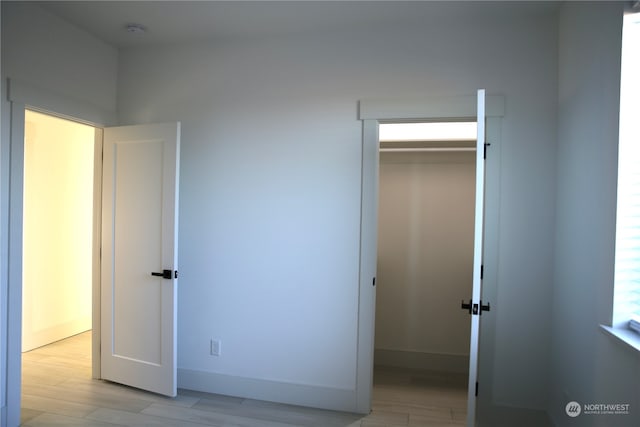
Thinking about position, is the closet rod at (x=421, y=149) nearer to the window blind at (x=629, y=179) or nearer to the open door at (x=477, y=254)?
the open door at (x=477, y=254)

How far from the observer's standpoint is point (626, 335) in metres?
1.82

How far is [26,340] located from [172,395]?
207 cm

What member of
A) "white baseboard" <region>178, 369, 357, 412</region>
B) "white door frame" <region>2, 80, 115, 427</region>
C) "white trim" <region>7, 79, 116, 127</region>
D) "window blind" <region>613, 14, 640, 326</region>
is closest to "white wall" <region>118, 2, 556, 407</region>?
"white baseboard" <region>178, 369, 357, 412</region>

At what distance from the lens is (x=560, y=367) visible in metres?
2.52

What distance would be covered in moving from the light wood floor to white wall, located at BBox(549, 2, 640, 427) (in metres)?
0.89

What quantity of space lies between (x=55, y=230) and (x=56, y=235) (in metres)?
0.06

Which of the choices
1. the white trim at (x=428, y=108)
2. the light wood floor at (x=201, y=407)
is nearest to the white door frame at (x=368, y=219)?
the white trim at (x=428, y=108)

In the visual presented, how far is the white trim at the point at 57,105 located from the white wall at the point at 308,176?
272 millimetres

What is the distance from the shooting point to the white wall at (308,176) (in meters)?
2.71

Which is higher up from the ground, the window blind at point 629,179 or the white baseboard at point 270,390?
the window blind at point 629,179

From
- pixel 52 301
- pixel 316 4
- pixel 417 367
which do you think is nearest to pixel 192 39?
pixel 316 4

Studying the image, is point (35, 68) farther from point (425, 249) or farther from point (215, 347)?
point (425, 249)

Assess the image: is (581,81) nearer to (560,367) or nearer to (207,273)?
(560,367)

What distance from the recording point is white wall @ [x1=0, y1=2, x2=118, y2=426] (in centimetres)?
258
